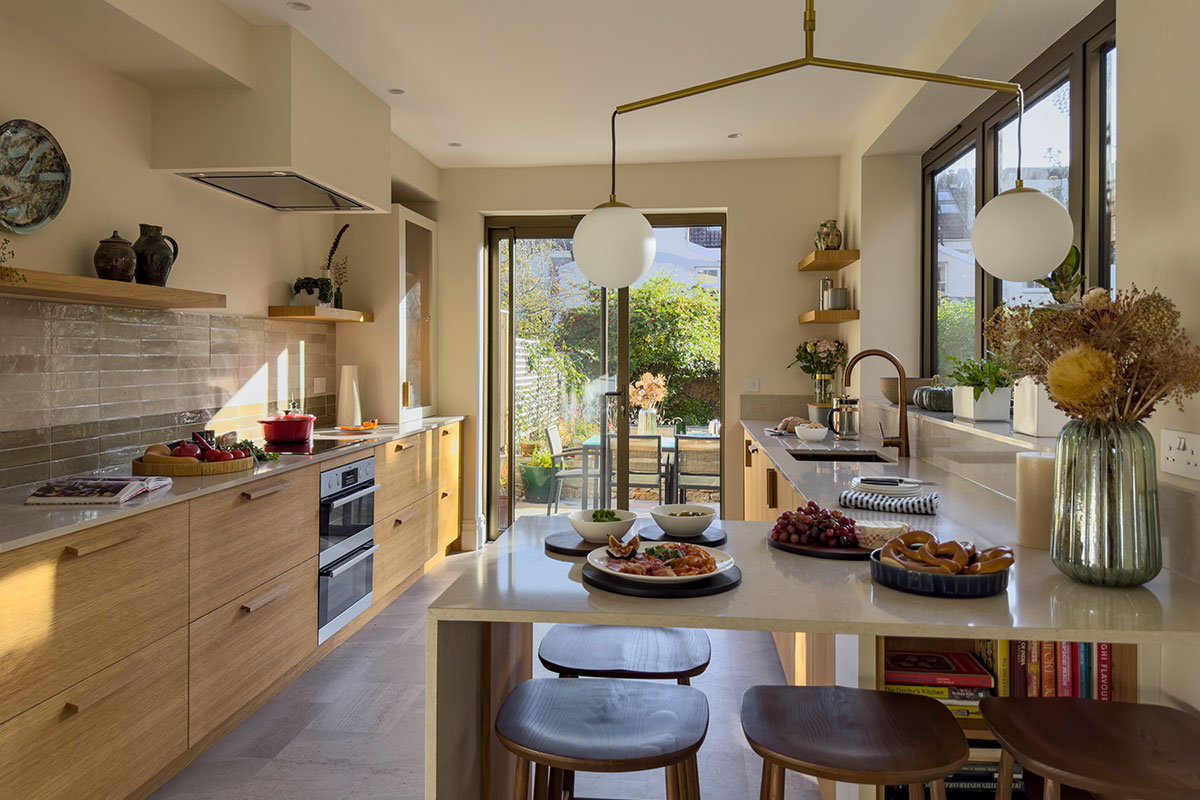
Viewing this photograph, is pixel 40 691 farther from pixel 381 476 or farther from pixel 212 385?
pixel 381 476

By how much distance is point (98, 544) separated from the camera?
2012 millimetres

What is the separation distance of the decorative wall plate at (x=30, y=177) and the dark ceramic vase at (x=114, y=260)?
17 centimetres

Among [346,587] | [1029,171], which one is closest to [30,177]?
[346,587]

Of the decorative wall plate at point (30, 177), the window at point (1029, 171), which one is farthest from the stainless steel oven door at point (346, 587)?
the window at point (1029, 171)

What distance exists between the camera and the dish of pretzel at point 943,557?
144 cm

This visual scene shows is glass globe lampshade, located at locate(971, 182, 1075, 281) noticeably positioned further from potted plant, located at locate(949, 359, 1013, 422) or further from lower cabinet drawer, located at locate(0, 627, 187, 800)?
lower cabinet drawer, located at locate(0, 627, 187, 800)

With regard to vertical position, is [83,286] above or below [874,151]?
below

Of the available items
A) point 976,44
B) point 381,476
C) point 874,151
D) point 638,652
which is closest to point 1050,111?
point 976,44

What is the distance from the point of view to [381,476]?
13.0 ft

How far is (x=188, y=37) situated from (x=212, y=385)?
143 cm

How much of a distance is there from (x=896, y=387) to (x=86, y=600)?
3467 millimetres

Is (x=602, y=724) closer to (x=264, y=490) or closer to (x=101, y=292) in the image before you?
(x=264, y=490)

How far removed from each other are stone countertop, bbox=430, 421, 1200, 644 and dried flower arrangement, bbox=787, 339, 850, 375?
319cm

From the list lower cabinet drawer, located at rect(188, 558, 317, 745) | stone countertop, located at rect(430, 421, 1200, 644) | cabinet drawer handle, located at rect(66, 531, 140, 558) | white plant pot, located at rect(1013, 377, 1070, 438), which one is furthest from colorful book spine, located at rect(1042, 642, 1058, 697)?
lower cabinet drawer, located at rect(188, 558, 317, 745)
